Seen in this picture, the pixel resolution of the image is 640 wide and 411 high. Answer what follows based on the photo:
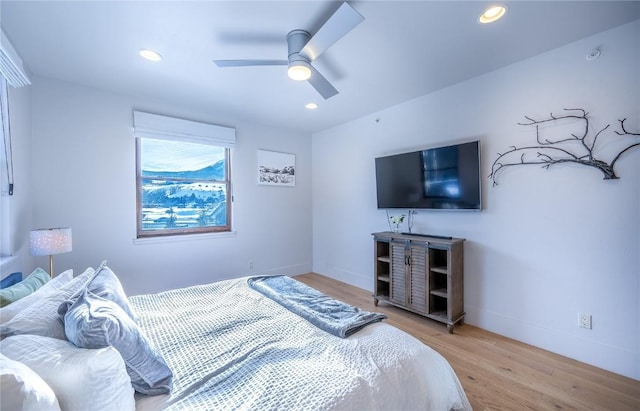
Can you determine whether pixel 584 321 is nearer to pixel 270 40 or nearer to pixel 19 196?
pixel 270 40

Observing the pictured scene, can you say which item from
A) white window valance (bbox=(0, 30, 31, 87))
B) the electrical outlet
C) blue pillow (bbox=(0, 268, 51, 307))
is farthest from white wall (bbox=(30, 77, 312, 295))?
the electrical outlet

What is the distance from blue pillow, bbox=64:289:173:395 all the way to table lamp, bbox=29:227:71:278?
1.60 meters

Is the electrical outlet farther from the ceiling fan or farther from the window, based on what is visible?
the window

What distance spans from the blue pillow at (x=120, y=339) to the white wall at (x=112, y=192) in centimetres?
241

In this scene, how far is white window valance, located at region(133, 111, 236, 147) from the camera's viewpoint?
3.18m

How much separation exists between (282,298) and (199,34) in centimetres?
211

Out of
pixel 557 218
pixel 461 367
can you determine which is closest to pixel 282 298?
pixel 461 367

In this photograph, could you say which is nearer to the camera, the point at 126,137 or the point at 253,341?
the point at 253,341

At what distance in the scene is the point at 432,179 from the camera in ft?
9.83

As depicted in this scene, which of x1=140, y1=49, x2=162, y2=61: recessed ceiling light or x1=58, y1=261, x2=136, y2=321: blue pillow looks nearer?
x1=58, y1=261, x2=136, y2=321: blue pillow

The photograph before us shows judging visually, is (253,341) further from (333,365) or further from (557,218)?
(557,218)

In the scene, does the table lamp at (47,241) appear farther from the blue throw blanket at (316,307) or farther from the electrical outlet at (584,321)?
the electrical outlet at (584,321)

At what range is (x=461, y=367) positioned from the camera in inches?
81.2

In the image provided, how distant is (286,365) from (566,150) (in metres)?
2.76
